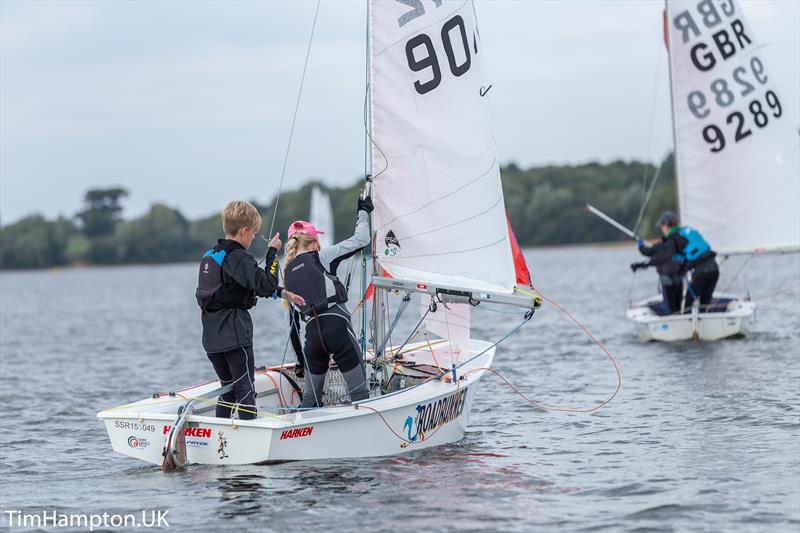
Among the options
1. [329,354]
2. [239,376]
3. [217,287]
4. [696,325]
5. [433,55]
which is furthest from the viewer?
[696,325]

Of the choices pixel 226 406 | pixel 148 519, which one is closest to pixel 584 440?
pixel 226 406

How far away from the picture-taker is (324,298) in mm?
7871

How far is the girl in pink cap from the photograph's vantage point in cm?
788

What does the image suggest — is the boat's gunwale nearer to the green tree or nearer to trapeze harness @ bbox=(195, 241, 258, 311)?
trapeze harness @ bbox=(195, 241, 258, 311)

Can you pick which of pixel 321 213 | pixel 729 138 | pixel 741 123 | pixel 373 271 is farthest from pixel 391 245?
pixel 321 213

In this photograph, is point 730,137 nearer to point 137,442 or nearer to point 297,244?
point 297,244

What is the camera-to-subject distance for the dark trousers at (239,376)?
773cm

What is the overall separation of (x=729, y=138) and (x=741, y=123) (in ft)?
0.98

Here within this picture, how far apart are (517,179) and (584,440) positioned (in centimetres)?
9450

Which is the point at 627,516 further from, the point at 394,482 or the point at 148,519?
the point at 148,519

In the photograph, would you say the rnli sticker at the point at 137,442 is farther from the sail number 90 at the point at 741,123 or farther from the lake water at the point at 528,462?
the sail number 90 at the point at 741,123

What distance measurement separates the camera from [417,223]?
875 cm

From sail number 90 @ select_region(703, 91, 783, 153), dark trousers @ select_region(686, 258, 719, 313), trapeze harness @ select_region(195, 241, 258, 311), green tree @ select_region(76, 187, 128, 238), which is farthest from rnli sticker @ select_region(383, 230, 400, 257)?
green tree @ select_region(76, 187, 128, 238)

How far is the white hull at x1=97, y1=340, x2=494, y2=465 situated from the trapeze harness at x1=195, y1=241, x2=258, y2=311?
2.73 feet
